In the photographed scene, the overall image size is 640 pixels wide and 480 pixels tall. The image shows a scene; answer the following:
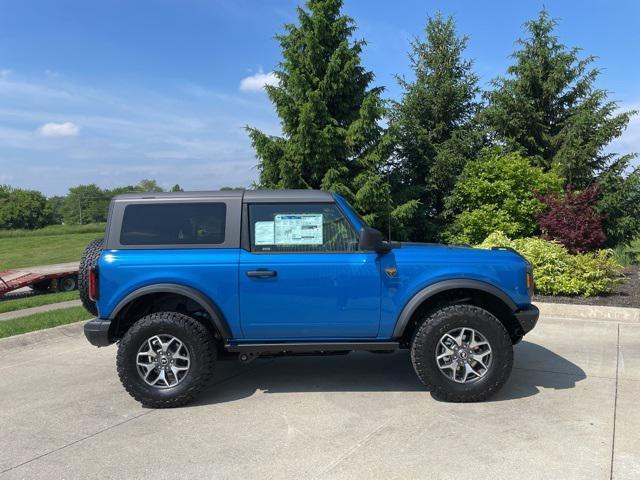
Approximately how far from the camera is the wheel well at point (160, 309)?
4.45 m

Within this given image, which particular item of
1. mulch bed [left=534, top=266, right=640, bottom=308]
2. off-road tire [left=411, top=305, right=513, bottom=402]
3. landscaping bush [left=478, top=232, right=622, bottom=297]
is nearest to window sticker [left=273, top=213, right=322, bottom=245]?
off-road tire [left=411, top=305, right=513, bottom=402]

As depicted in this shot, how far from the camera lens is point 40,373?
17.9 feet

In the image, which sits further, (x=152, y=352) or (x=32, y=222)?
(x=32, y=222)

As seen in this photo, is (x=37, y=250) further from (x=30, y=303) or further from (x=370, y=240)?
(x=370, y=240)

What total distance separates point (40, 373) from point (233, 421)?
8.97ft

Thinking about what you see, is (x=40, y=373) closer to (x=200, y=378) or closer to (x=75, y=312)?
→ (x=200, y=378)

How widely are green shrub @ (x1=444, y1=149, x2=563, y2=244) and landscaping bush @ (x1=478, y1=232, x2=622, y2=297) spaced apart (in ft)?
9.70

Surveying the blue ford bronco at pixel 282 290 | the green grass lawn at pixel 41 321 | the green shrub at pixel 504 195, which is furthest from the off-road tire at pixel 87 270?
the green shrub at pixel 504 195

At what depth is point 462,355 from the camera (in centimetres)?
430

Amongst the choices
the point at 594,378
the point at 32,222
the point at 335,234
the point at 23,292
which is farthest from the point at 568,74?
the point at 32,222

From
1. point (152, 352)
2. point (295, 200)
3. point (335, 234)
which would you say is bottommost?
point (152, 352)

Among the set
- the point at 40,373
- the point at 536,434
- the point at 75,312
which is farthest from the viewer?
the point at 75,312

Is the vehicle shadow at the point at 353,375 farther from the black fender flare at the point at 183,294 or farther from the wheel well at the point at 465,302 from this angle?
the black fender flare at the point at 183,294

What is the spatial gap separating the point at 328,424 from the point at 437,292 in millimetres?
1392
